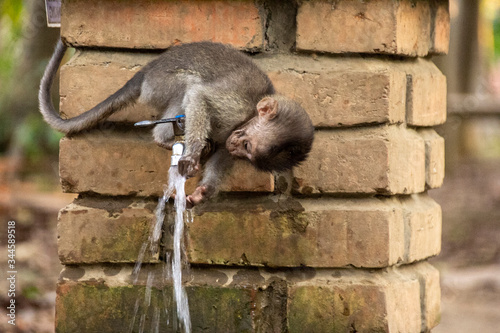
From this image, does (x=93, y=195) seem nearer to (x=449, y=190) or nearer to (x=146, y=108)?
(x=146, y=108)

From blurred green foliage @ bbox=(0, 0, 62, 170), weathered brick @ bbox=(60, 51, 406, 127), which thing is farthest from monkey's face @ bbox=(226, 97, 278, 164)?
blurred green foliage @ bbox=(0, 0, 62, 170)

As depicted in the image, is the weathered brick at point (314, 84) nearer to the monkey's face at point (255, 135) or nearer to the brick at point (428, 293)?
the monkey's face at point (255, 135)

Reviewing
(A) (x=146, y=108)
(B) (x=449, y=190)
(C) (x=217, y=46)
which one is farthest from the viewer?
(B) (x=449, y=190)

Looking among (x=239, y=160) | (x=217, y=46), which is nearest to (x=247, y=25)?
(x=217, y=46)

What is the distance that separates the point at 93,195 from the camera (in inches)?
85.5

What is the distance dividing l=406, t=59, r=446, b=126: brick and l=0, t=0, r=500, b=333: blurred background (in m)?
1.46

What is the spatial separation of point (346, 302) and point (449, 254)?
419 centimetres

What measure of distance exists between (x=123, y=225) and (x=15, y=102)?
5.63 meters

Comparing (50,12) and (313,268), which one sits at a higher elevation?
(50,12)

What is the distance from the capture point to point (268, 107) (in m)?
2.08

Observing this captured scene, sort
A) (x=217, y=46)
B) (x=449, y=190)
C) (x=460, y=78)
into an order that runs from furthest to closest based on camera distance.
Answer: (x=460, y=78) < (x=449, y=190) < (x=217, y=46)

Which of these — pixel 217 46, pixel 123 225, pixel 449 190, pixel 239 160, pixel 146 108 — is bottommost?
pixel 449 190

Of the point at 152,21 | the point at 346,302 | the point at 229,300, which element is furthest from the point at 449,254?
the point at 152,21

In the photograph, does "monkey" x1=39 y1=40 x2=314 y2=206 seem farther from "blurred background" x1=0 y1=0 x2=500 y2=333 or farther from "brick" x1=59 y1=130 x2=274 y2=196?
"blurred background" x1=0 y1=0 x2=500 y2=333
